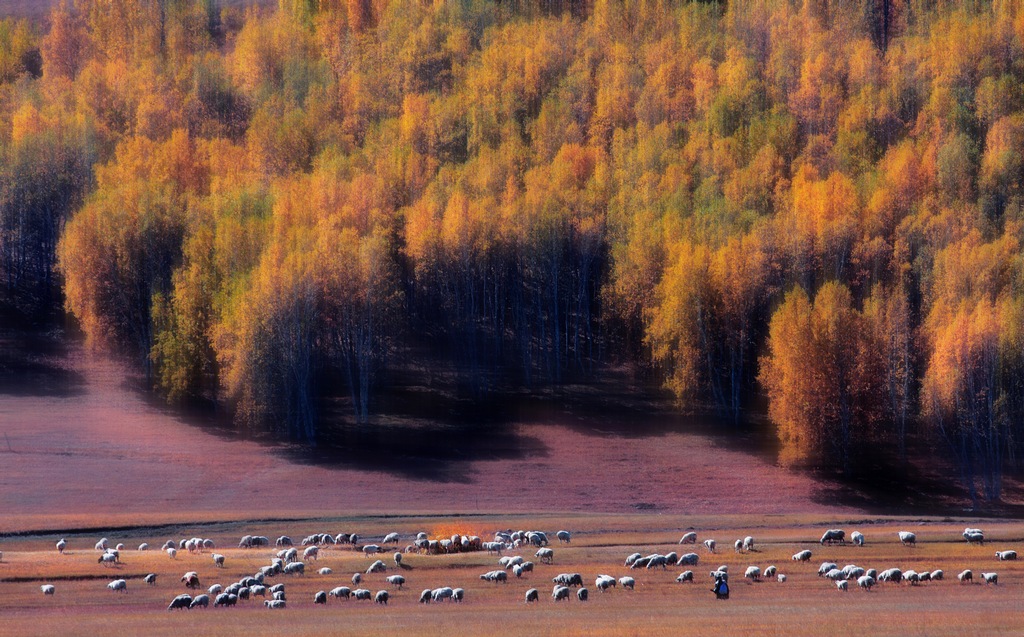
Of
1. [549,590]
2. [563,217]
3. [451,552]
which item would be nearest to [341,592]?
[549,590]

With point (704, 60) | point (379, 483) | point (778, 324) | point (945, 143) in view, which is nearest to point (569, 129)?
point (704, 60)

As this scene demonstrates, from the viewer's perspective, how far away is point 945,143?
106188 millimetres

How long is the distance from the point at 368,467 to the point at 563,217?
2693 centimetres

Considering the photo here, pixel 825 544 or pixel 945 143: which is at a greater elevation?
pixel 945 143

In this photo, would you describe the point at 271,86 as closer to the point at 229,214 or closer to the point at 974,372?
the point at 229,214

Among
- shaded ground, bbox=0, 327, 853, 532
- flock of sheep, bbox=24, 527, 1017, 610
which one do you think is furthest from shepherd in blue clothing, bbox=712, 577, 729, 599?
shaded ground, bbox=0, 327, 853, 532

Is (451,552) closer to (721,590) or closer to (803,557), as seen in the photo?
(803,557)

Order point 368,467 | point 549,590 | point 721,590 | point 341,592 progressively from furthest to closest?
point 368,467, point 549,590, point 341,592, point 721,590

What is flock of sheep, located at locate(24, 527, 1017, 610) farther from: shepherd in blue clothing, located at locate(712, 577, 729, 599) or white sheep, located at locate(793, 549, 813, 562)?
shepherd in blue clothing, located at locate(712, 577, 729, 599)

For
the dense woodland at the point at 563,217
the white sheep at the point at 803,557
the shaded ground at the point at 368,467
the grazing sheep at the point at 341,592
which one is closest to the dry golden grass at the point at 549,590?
the white sheep at the point at 803,557

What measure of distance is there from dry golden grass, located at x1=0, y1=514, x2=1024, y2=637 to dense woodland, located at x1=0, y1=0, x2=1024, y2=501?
57.0 feet

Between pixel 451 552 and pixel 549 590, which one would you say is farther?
pixel 451 552

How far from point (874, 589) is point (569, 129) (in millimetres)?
78734

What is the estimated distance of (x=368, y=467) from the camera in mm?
75438
